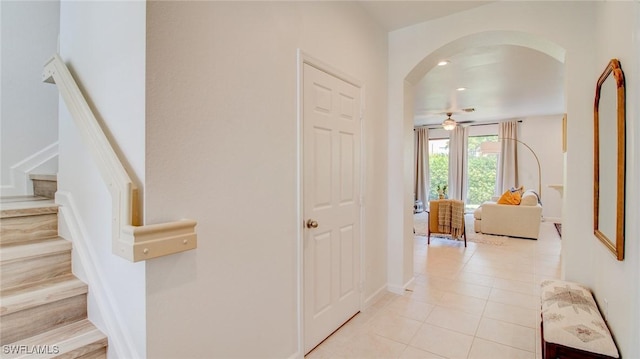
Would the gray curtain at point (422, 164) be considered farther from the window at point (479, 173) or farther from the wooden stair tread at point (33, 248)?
the wooden stair tread at point (33, 248)

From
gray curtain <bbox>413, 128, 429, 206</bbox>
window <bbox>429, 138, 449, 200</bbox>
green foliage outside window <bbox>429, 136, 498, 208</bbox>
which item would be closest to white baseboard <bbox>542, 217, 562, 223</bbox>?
green foliage outside window <bbox>429, 136, 498, 208</bbox>

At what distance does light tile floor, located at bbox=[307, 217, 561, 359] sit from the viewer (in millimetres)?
2227

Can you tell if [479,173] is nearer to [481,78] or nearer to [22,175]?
[481,78]

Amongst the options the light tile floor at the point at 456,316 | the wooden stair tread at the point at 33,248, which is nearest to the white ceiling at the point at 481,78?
the light tile floor at the point at 456,316

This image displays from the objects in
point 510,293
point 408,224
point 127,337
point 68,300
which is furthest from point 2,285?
point 510,293

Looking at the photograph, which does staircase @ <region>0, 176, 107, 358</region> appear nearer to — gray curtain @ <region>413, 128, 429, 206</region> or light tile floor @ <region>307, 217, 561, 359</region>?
light tile floor @ <region>307, 217, 561, 359</region>

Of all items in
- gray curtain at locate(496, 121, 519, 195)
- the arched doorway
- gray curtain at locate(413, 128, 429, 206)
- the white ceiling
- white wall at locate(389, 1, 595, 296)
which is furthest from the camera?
gray curtain at locate(413, 128, 429, 206)

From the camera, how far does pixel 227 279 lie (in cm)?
155

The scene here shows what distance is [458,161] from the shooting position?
30.3 feet

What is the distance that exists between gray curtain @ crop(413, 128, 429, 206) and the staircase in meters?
9.34

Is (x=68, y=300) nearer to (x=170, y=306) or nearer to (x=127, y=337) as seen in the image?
(x=127, y=337)

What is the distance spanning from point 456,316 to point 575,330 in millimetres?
1141

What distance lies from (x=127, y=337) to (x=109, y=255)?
38cm

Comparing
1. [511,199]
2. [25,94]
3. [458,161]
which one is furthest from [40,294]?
[458,161]
